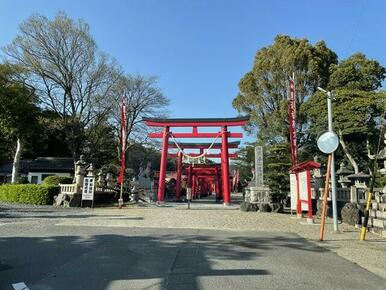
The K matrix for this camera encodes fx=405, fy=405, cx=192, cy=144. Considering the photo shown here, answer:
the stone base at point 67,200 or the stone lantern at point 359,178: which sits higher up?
the stone lantern at point 359,178

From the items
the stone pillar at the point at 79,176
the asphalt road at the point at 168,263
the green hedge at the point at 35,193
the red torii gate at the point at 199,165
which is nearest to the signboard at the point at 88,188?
the stone pillar at the point at 79,176

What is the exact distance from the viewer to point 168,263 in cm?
678

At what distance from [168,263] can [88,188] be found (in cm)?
1744

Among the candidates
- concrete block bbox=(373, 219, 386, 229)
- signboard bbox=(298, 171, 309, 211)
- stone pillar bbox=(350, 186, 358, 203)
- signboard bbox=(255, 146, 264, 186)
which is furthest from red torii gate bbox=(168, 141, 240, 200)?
concrete block bbox=(373, 219, 386, 229)

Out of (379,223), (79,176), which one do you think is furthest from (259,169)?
(379,223)

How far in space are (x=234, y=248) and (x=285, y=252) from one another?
1.05m

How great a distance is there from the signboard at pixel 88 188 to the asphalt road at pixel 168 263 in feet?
41.5

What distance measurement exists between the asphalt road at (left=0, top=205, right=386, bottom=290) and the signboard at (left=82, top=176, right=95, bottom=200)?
12.6m

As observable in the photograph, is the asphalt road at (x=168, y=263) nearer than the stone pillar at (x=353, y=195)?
Yes

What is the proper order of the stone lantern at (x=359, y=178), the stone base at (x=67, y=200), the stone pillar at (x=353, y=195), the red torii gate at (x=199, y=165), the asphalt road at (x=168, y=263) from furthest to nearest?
1. the red torii gate at (x=199, y=165)
2. the stone base at (x=67, y=200)
3. the stone lantern at (x=359, y=178)
4. the stone pillar at (x=353, y=195)
5. the asphalt road at (x=168, y=263)

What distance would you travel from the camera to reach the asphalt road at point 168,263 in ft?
18.2

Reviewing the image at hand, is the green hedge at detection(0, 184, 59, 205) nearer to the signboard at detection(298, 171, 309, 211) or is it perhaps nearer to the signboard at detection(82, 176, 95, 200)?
the signboard at detection(82, 176, 95, 200)

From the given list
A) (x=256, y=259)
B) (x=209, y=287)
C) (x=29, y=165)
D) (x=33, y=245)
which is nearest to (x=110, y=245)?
(x=33, y=245)

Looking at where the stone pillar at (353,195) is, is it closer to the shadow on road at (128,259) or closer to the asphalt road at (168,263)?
the asphalt road at (168,263)
